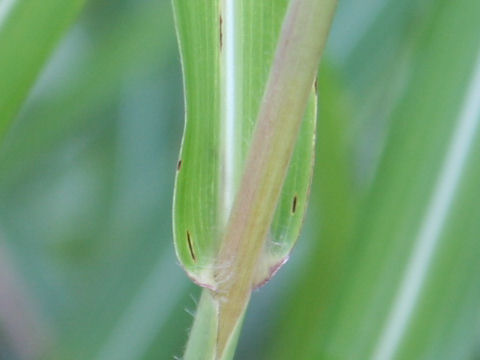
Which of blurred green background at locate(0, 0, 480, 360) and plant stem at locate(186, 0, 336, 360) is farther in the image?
blurred green background at locate(0, 0, 480, 360)

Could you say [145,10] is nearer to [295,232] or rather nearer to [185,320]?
[185,320]

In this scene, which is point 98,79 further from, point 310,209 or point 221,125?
point 221,125

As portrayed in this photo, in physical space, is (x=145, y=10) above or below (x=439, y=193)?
above

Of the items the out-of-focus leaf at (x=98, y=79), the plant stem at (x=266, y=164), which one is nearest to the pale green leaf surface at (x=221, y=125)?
the plant stem at (x=266, y=164)

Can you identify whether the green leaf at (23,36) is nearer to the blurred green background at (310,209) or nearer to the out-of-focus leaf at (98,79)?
the blurred green background at (310,209)

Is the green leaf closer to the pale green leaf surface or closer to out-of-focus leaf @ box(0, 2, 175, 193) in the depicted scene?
the pale green leaf surface

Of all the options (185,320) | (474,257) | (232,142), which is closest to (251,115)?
(232,142)

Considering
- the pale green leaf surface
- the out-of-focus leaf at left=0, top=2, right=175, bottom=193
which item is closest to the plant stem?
the pale green leaf surface
